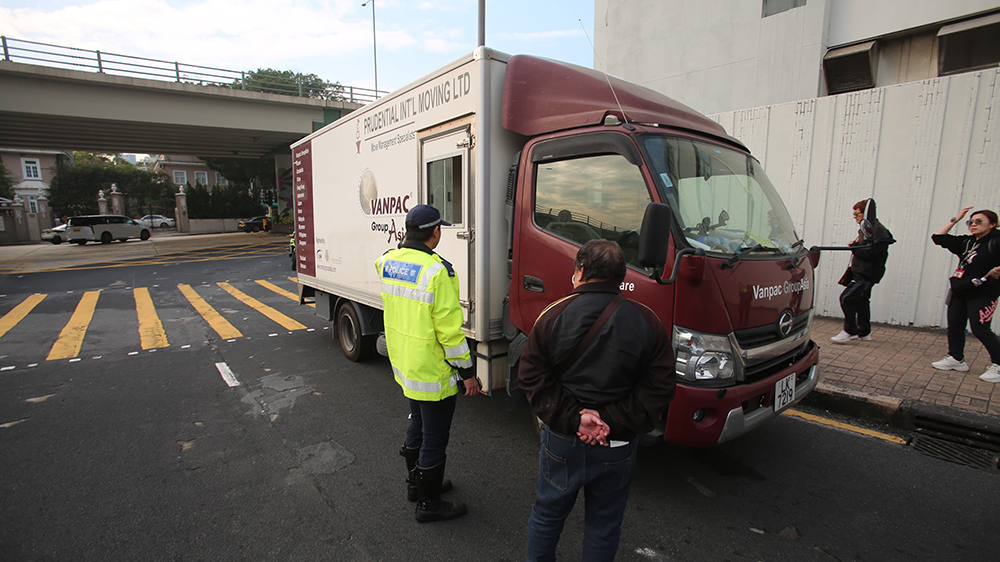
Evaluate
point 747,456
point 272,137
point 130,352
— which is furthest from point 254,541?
point 272,137

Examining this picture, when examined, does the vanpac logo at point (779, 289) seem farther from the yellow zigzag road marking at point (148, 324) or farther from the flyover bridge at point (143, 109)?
the flyover bridge at point (143, 109)

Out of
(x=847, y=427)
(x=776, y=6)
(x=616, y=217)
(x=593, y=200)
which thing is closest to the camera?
(x=616, y=217)

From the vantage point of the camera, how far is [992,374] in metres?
4.64

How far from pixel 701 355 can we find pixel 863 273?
4569mm

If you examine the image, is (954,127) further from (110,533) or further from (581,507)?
(110,533)

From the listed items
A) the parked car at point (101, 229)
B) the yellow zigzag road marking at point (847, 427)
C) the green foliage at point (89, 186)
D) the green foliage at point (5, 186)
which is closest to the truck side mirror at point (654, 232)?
the yellow zigzag road marking at point (847, 427)

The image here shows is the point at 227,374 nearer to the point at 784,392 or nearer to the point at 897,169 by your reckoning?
the point at 784,392

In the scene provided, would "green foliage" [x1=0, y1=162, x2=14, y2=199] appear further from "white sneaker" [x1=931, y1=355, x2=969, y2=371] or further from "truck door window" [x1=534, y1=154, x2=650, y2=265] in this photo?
"white sneaker" [x1=931, y1=355, x2=969, y2=371]

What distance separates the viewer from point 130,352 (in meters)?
6.67

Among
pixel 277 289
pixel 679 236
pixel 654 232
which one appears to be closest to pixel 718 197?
pixel 679 236

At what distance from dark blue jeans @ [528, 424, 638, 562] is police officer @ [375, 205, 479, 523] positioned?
828 millimetres

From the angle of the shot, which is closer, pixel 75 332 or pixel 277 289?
pixel 75 332

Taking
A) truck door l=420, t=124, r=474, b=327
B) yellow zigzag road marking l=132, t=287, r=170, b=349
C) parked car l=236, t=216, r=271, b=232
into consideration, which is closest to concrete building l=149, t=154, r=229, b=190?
parked car l=236, t=216, r=271, b=232

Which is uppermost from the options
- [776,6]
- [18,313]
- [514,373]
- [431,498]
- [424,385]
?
[776,6]
